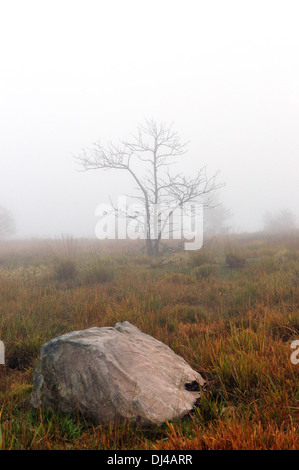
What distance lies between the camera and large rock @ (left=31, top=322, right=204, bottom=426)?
187 cm

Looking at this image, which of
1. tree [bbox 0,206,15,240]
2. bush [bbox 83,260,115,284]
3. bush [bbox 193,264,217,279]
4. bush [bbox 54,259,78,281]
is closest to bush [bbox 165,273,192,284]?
bush [bbox 193,264,217,279]

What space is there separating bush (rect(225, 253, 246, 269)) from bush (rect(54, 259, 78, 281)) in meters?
3.76

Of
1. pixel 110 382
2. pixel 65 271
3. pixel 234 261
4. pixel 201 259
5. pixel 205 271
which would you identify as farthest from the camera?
pixel 201 259

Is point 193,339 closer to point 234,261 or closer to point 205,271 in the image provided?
point 205,271

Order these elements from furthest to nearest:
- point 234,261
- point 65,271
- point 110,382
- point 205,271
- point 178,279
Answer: point 234,261 < point 65,271 < point 205,271 < point 178,279 < point 110,382

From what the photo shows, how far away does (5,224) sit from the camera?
128ft

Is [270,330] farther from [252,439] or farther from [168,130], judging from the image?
[168,130]

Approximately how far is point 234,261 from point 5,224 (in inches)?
1513

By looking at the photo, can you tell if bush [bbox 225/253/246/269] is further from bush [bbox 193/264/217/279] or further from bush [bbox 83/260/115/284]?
bush [bbox 83/260/115/284]

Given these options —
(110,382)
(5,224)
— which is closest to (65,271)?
(110,382)

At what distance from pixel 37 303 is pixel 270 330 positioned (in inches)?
131

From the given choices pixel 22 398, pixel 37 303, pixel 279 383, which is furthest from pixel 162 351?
pixel 37 303

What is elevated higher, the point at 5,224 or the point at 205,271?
the point at 5,224

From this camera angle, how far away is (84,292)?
5172 mm
